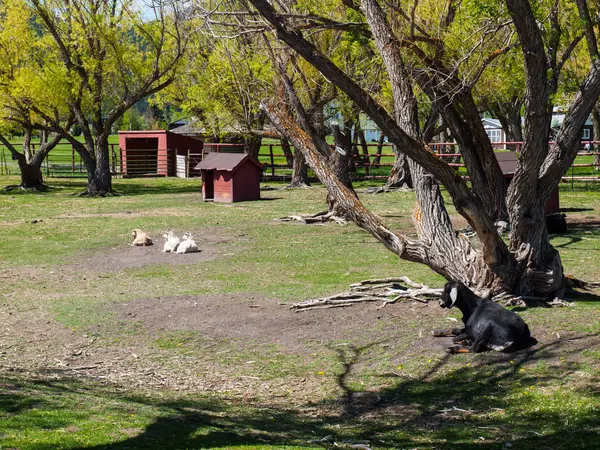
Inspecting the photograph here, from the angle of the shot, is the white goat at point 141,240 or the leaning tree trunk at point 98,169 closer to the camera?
the white goat at point 141,240

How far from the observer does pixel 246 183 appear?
3216 cm

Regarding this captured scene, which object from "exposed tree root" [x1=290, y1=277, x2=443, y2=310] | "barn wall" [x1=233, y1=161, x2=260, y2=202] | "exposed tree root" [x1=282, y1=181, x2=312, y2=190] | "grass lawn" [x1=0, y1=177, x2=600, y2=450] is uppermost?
"barn wall" [x1=233, y1=161, x2=260, y2=202]

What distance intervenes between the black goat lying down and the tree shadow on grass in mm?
137

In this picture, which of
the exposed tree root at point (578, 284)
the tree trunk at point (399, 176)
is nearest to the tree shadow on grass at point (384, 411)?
the exposed tree root at point (578, 284)

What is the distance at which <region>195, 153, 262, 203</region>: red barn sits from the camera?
31625 mm

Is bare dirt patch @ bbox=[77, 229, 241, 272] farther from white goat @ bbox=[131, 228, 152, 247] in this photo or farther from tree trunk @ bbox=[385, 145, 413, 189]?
tree trunk @ bbox=[385, 145, 413, 189]

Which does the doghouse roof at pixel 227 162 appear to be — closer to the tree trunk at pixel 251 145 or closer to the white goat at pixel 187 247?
the tree trunk at pixel 251 145

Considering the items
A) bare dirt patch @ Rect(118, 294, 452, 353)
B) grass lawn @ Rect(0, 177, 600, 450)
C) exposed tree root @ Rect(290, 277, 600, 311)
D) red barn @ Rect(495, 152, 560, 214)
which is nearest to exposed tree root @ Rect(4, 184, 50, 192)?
grass lawn @ Rect(0, 177, 600, 450)

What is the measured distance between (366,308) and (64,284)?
20.4 feet

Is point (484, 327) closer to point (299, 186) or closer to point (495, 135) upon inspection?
point (299, 186)

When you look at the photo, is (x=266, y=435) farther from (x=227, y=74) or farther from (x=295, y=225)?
(x=227, y=74)

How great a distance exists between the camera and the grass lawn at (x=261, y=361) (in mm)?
7285

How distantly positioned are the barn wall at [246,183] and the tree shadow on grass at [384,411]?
73.0ft

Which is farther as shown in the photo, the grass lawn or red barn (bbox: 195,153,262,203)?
red barn (bbox: 195,153,262,203)
